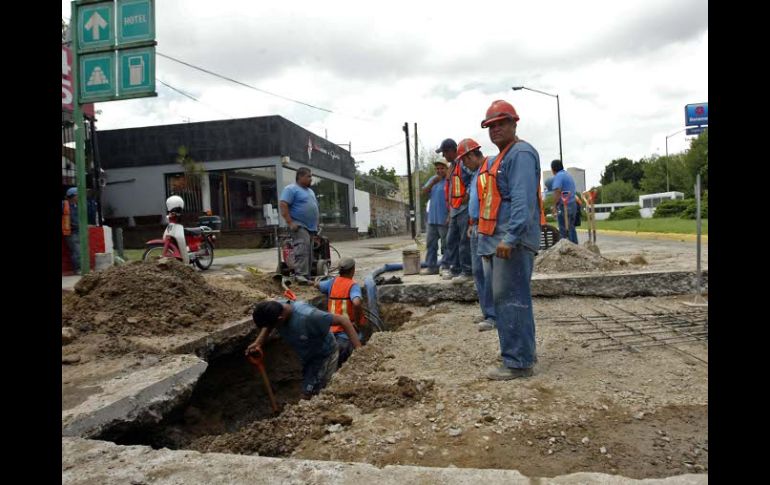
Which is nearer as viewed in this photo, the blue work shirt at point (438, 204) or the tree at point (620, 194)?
the blue work shirt at point (438, 204)

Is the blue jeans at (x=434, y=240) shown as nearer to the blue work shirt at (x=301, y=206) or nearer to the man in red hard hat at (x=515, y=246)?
the blue work shirt at (x=301, y=206)

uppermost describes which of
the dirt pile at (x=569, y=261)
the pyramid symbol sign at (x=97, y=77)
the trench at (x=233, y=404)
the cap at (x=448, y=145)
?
the pyramid symbol sign at (x=97, y=77)

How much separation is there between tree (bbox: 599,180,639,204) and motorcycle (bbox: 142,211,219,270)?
229 feet

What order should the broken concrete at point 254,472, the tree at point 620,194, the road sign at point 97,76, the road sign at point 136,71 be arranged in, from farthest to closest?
the tree at point 620,194
the road sign at point 97,76
the road sign at point 136,71
the broken concrete at point 254,472

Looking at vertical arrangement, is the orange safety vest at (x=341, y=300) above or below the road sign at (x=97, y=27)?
below

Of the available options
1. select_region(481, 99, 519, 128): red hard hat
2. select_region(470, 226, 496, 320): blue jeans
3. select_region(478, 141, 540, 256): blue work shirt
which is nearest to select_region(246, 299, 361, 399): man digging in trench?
select_region(470, 226, 496, 320): blue jeans

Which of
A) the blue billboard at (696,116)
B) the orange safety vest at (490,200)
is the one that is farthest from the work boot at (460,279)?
the blue billboard at (696,116)

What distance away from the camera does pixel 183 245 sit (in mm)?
7797

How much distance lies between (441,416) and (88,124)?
1068cm

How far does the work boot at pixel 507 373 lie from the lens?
3.18 metres

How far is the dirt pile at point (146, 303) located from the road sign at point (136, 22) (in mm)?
4075

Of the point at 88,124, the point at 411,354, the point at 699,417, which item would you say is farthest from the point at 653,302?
the point at 88,124

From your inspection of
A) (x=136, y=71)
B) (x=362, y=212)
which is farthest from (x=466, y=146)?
(x=362, y=212)
